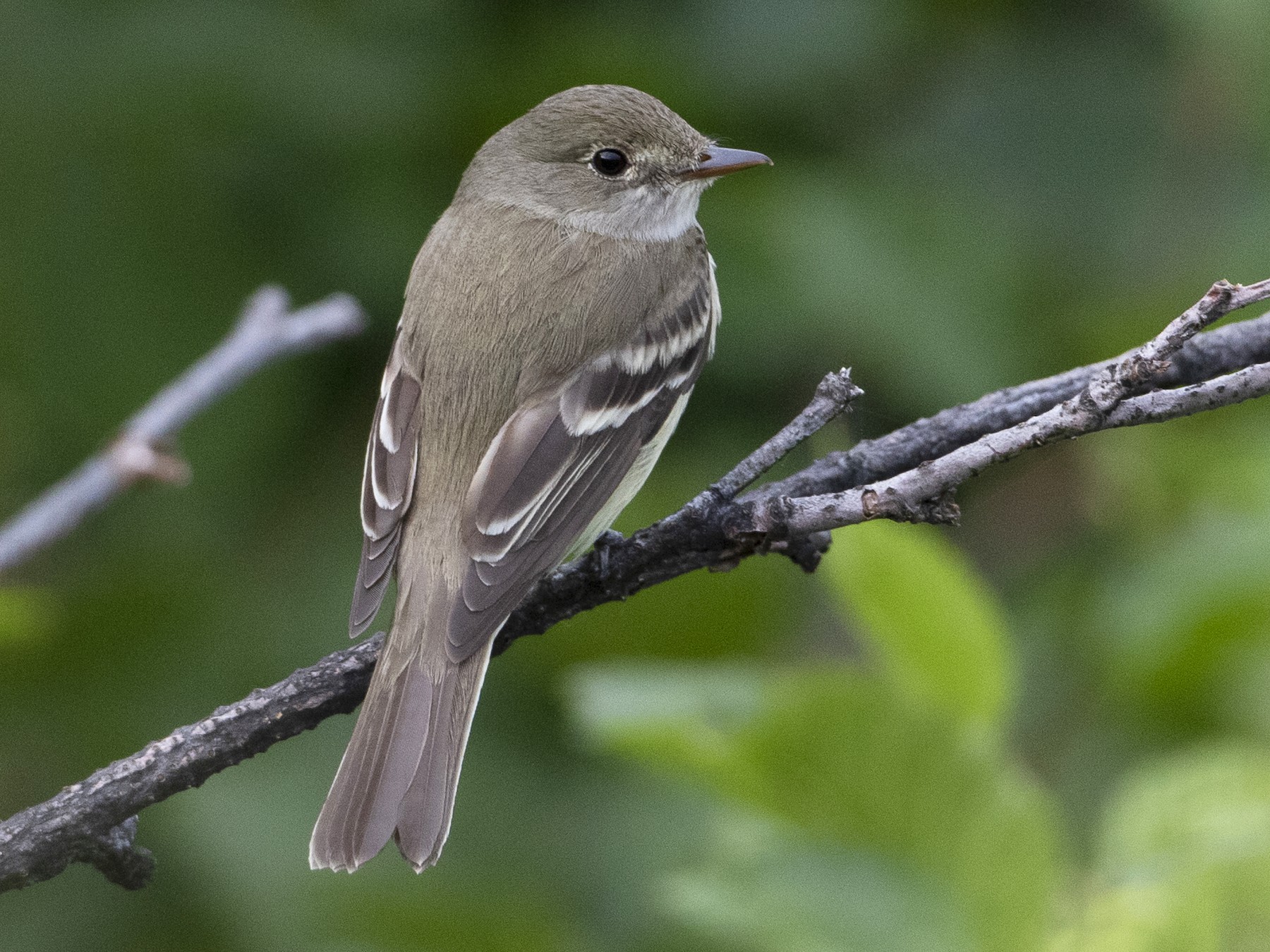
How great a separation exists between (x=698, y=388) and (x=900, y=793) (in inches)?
101

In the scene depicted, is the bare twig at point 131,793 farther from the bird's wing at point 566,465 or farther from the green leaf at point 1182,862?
the green leaf at point 1182,862

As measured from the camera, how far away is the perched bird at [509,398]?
2.94m

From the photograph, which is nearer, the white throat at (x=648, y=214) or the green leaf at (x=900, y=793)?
the green leaf at (x=900, y=793)

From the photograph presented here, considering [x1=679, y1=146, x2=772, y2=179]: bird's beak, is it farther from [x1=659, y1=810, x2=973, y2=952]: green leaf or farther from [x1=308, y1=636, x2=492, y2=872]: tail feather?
[x1=659, y1=810, x2=973, y2=952]: green leaf

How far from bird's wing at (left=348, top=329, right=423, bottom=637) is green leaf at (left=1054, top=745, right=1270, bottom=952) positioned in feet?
4.72

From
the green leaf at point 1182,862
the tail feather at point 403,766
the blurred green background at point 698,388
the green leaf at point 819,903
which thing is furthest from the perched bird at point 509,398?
the green leaf at point 1182,862

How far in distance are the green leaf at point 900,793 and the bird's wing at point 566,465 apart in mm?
544

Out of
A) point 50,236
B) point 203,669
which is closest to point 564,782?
point 203,669

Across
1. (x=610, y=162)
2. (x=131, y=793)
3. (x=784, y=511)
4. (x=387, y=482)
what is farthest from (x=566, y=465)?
(x=131, y=793)

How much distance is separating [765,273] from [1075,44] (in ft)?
5.02

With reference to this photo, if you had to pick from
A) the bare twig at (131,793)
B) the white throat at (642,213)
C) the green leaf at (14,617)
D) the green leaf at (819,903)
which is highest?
the white throat at (642,213)

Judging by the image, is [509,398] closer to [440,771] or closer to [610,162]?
[440,771]

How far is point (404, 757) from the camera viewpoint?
9.60 feet

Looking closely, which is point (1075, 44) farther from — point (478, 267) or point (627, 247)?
point (478, 267)
